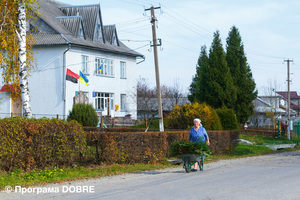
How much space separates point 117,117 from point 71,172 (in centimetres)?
2929

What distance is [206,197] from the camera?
374 inches

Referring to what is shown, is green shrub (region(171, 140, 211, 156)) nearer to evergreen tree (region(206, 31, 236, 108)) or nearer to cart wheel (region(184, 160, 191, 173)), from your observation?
cart wheel (region(184, 160, 191, 173))

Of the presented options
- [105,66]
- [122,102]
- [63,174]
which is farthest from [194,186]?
[122,102]

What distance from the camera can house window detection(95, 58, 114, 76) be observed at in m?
42.0

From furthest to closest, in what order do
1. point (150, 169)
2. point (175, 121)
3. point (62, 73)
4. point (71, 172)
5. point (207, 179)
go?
point (62, 73), point (175, 121), point (150, 169), point (71, 172), point (207, 179)

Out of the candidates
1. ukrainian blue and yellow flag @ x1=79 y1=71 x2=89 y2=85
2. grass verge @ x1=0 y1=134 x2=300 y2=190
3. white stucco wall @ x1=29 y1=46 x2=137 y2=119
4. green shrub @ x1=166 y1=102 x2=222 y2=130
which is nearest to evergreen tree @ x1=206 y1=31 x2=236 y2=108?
white stucco wall @ x1=29 y1=46 x2=137 y2=119

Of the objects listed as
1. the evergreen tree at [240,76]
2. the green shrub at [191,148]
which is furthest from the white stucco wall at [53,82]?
the green shrub at [191,148]

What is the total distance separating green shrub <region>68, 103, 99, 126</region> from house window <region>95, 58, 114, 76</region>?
1094 cm

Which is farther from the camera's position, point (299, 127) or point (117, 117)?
point (299, 127)

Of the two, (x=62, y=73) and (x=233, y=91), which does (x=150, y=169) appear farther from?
(x=233, y=91)

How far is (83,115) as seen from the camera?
30.6m

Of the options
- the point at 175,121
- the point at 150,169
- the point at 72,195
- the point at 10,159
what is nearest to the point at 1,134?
the point at 10,159

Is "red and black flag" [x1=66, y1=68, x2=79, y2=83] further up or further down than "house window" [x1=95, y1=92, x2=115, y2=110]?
further up

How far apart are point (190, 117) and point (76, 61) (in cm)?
1821
